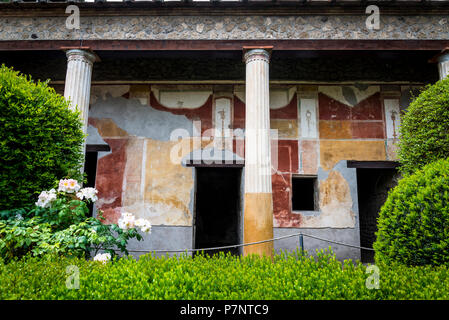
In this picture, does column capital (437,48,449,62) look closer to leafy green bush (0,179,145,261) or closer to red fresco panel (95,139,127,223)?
leafy green bush (0,179,145,261)

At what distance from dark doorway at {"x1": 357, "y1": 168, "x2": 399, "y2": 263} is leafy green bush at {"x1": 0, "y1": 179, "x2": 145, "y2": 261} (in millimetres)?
7351

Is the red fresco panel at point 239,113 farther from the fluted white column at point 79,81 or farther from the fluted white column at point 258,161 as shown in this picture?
the fluted white column at point 79,81

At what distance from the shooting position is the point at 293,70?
29.3 ft

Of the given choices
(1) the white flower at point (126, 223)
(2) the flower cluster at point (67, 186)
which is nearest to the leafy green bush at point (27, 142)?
(2) the flower cluster at point (67, 186)

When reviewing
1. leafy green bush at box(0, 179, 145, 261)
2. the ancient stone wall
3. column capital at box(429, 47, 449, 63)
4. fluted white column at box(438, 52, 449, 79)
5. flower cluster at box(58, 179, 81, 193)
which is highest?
the ancient stone wall

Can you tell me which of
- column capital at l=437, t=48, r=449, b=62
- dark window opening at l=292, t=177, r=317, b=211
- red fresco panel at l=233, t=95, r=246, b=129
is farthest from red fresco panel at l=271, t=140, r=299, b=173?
column capital at l=437, t=48, r=449, b=62

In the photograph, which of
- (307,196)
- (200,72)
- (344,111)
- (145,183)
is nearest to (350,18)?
(344,111)

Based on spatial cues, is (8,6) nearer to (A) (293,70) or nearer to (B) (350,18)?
(A) (293,70)

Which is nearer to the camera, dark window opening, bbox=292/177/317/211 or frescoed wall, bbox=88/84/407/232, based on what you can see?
frescoed wall, bbox=88/84/407/232

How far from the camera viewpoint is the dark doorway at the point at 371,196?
8.98 metres

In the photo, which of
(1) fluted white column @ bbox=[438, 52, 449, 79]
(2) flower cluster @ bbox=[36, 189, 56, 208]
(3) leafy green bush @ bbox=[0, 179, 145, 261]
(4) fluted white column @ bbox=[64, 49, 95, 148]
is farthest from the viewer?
(1) fluted white column @ bbox=[438, 52, 449, 79]

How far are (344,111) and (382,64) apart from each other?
1.77m

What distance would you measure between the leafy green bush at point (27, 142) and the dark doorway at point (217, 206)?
7.75m

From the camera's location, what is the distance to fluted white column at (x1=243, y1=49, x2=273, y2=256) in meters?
5.99
